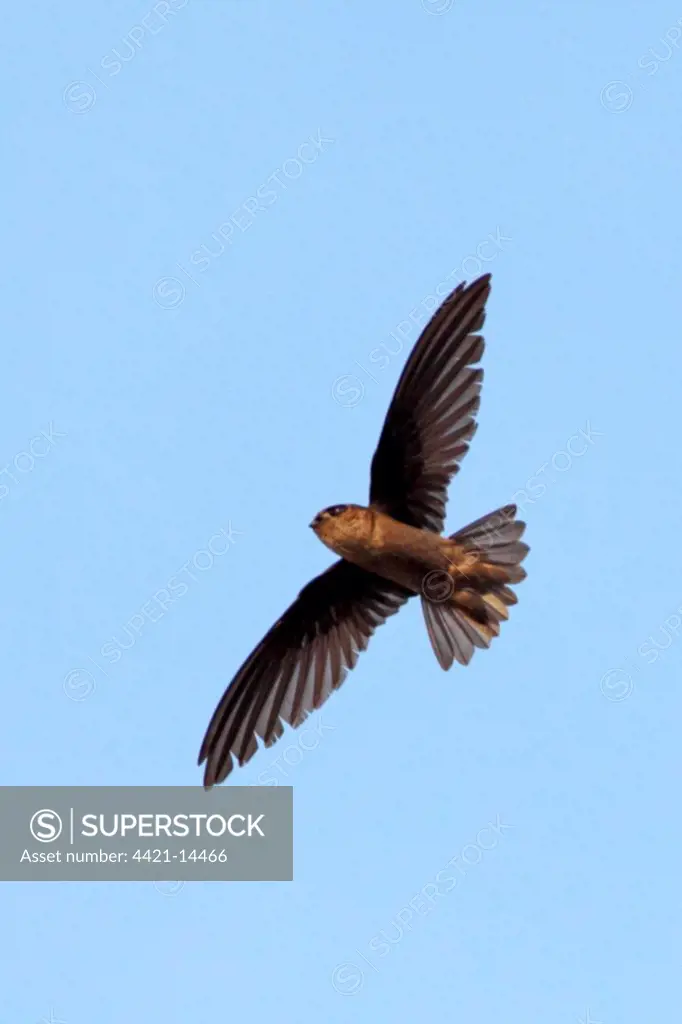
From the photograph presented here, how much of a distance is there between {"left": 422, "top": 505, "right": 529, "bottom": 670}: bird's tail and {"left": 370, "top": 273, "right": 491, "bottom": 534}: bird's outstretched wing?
0.42 meters

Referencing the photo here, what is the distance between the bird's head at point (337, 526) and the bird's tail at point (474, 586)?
0.56 metres

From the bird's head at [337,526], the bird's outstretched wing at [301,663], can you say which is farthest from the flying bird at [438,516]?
the bird's outstretched wing at [301,663]

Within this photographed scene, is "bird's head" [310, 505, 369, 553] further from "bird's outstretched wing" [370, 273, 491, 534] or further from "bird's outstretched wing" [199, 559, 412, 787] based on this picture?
"bird's outstretched wing" [199, 559, 412, 787]

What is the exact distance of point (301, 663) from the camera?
41.7 feet

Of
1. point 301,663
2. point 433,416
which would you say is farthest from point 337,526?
point 301,663

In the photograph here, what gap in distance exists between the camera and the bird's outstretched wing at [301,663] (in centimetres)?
1255

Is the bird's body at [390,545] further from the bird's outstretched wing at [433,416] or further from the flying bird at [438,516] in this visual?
the bird's outstretched wing at [433,416]

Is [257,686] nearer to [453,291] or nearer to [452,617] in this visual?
[452,617]

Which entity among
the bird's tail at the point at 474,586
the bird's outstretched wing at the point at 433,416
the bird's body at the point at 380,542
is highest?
the bird's outstretched wing at the point at 433,416

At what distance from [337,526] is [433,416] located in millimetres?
949

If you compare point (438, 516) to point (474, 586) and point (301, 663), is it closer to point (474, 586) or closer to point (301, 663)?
point (474, 586)

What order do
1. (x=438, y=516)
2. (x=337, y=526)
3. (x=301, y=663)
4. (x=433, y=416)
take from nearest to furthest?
(x=337, y=526) < (x=433, y=416) < (x=438, y=516) < (x=301, y=663)

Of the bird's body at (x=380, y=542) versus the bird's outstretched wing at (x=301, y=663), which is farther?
the bird's outstretched wing at (x=301, y=663)

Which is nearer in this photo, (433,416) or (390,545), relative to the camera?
(390,545)
